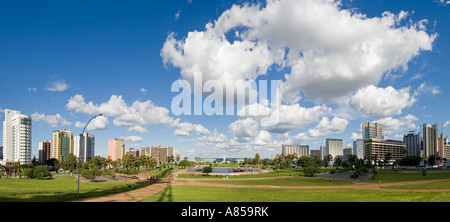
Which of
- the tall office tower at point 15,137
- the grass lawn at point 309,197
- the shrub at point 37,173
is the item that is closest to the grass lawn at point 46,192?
the grass lawn at point 309,197

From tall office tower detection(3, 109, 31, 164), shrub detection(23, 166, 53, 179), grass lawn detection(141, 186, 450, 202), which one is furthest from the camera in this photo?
tall office tower detection(3, 109, 31, 164)

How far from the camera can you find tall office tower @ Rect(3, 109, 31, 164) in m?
150

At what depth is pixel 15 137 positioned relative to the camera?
152m

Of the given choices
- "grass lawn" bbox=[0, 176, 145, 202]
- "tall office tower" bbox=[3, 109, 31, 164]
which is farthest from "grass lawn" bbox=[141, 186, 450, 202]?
"tall office tower" bbox=[3, 109, 31, 164]

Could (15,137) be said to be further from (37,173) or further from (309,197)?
(309,197)

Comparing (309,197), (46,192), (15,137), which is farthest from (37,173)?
(15,137)

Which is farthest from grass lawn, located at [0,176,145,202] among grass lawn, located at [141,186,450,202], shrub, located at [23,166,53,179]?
shrub, located at [23,166,53,179]

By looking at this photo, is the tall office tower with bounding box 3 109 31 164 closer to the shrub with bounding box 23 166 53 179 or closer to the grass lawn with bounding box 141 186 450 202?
the shrub with bounding box 23 166 53 179

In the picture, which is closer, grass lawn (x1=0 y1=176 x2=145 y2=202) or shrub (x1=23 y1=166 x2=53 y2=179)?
grass lawn (x1=0 y1=176 x2=145 y2=202)

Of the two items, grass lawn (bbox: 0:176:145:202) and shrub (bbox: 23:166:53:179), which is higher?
grass lawn (bbox: 0:176:145:202)

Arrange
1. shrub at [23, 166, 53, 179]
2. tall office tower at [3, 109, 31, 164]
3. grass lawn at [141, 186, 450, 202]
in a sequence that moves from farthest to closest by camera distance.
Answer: tall office tower at [3, 109, 31, 164] < shrub at [23, 166, 53, 179] < grass lawn at [141, 186, 450, 202]

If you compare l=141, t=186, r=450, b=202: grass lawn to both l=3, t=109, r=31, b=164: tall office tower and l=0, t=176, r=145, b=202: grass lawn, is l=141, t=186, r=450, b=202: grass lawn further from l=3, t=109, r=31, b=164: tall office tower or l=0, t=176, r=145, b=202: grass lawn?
l=3, t=109, r=31, b=164: tall office tower
